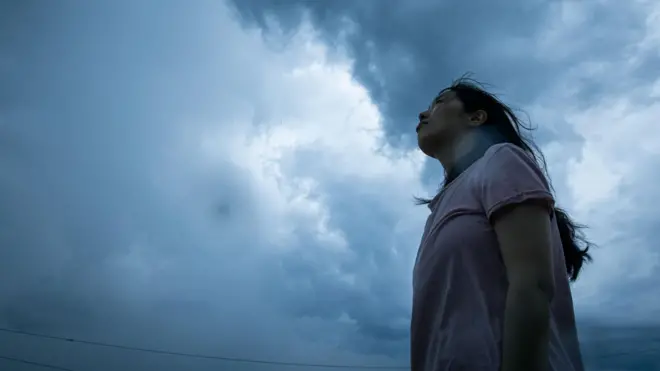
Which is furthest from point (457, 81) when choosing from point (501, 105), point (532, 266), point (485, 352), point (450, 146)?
point (485, 352)

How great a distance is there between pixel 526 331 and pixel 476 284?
0.65 feet

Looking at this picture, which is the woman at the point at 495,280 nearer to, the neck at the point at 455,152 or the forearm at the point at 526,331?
the forearm at the point at 526,331

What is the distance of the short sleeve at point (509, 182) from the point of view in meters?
1.31

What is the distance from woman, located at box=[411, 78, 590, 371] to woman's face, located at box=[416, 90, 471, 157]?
1.10ft

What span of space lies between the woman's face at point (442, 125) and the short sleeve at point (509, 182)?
418mm

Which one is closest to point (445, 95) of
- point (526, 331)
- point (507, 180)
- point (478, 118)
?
point (478, 118)

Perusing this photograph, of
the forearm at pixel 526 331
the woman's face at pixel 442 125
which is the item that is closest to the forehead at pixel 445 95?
the woman's face at pixel 442 125

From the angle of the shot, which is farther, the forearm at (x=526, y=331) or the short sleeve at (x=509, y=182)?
the short sleeve at (x=509, y=182)

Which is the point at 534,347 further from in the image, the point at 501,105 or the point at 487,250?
the point at 501,105

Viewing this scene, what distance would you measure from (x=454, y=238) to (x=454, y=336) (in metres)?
0.28

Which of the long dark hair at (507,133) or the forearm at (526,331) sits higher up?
the long dark hair at (507,133)

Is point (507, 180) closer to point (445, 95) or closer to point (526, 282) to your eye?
point (526, 282)

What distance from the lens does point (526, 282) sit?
122cm

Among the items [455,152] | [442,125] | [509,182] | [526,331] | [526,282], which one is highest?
[442,125]
